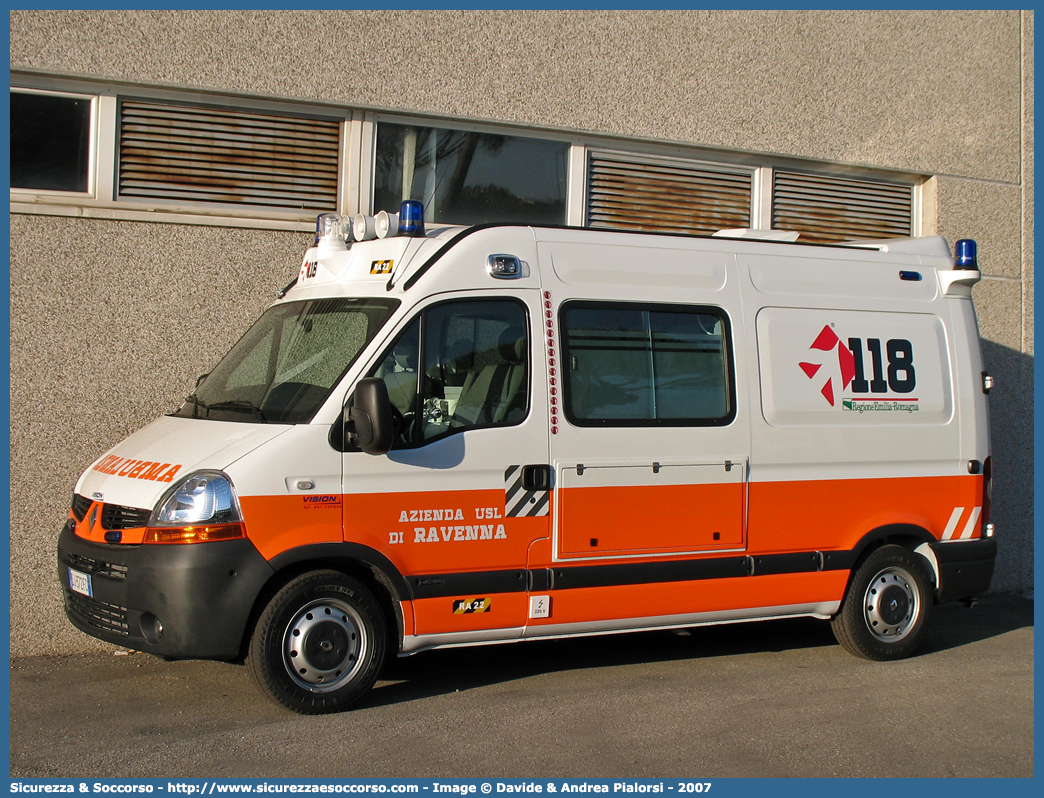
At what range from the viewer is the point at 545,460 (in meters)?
5.66

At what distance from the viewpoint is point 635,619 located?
19.5 ft

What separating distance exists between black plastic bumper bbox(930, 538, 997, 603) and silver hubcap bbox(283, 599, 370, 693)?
3.85m

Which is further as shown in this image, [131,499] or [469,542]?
[469,542]

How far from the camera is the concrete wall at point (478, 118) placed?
695 centimetres

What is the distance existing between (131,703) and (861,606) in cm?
440

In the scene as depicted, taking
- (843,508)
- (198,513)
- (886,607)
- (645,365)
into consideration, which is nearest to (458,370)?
(645,365)

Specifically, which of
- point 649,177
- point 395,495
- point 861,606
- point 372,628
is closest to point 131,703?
point 372,628

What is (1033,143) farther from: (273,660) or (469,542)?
(273,660)

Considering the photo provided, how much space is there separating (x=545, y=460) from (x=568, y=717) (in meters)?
1.34

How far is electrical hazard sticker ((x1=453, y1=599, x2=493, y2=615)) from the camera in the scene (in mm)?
5496

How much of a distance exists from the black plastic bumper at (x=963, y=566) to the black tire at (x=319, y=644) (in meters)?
3.75

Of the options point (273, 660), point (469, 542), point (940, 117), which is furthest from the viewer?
point (940, 117)

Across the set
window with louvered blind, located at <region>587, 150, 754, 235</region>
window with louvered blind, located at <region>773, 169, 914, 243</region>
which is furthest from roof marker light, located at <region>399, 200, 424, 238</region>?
window with louvered blind, located at <region>773, 169, 914, 243</region>

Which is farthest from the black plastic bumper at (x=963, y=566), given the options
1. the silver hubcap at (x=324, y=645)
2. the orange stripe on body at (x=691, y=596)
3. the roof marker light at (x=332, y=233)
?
the roof marker light at (x=332, y=233)
